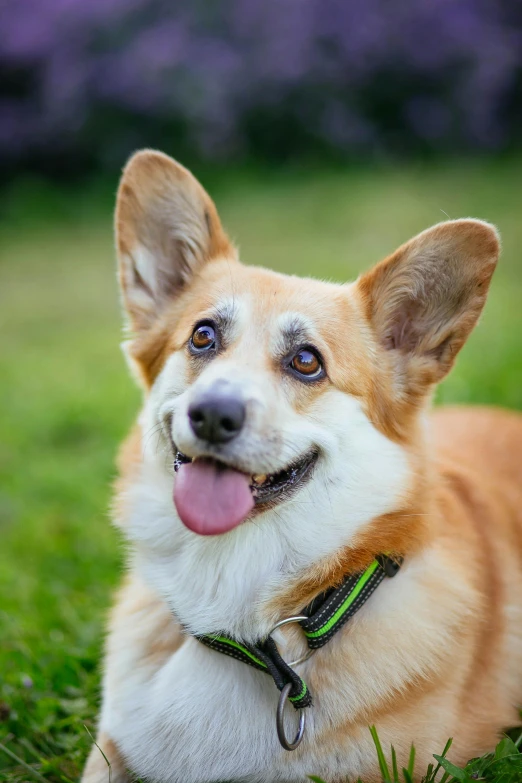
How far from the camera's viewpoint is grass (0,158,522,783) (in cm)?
312

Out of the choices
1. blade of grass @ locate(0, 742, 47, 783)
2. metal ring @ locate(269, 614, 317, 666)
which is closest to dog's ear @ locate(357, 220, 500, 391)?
metal ring @ locate(269, 614, 317, 666)

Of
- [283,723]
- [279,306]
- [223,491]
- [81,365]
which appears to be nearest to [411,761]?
[283,723]

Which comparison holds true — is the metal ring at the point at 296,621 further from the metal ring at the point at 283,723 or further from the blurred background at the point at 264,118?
the blurred background at the point at 264,118

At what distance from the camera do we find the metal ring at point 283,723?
2119mm

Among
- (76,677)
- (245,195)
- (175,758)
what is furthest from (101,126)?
(175,758)

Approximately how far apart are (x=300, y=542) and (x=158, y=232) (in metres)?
1.29

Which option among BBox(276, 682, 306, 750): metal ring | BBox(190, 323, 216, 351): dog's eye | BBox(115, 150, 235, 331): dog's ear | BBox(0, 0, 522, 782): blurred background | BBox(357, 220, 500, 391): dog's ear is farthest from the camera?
BBox(0, 0, 522, 782): blurred background

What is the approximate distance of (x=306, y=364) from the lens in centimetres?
249

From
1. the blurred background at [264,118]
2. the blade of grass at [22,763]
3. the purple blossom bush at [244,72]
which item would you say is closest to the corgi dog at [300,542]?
the blade of grass at [22,763]

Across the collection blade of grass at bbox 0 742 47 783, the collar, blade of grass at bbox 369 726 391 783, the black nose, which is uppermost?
the black nose

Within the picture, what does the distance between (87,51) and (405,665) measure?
11275 mm

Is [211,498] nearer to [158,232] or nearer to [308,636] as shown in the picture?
[308,636]

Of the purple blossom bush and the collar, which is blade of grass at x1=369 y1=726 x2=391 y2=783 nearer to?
the collar

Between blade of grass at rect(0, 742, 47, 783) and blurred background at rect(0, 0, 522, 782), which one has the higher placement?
blurred background at rect(0, 0, 522, 782)
